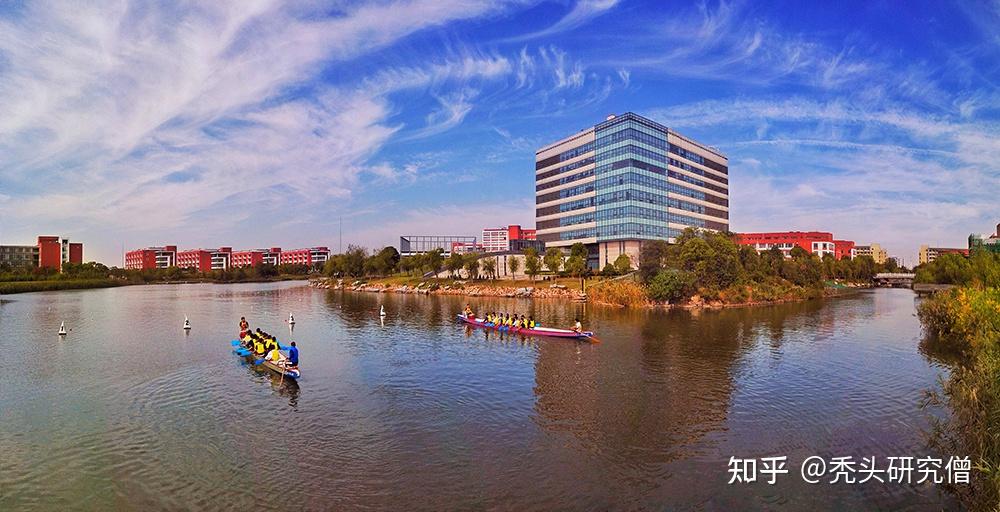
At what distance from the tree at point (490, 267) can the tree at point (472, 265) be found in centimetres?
189

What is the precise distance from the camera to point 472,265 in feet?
363

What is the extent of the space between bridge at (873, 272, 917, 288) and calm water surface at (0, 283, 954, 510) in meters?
129

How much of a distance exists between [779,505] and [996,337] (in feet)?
38.8

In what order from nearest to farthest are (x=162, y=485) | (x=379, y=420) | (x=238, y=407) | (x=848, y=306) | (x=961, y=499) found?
1. (x=961, y=499)
2. (x=162, y=485)
3. (x=379, y=420)
4. (x=238, y=407)
5. (x=848, y=306)

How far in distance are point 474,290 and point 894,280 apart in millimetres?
133473

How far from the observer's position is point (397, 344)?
4066 centimetres

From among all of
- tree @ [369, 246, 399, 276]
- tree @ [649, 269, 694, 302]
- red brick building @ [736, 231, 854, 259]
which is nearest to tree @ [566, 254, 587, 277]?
tree @ [649, 269, 694, 302]

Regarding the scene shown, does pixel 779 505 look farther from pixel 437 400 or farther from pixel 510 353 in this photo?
pixel 510 353

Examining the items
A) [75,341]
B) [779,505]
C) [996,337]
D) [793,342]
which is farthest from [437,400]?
[75,341]

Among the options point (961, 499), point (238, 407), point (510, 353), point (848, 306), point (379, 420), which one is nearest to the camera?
point (961, 499)

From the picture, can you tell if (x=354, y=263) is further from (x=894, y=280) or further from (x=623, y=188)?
(x=894, y=280)

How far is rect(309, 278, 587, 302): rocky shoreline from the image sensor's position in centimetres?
8681

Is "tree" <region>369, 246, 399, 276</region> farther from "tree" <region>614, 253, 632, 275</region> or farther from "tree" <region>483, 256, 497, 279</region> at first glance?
"tree" <region>614, 253, 632, 275</region>

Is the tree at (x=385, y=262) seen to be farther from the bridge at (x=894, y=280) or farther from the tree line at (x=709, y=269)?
the bridge at (x=894, y=280)
